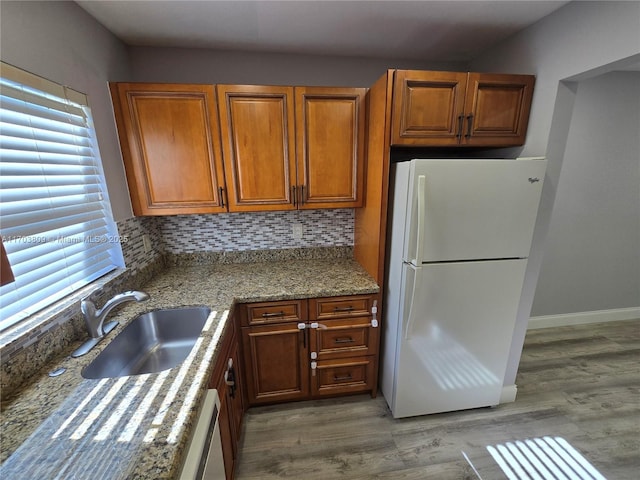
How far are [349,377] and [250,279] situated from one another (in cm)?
98

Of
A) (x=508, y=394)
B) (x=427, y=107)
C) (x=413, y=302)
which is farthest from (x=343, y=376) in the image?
(x=427, y=107)

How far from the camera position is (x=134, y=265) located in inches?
63.4

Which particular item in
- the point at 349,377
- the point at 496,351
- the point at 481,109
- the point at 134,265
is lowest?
the point at 349,377

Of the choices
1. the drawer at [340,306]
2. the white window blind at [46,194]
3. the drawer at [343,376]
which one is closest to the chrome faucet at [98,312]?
the white window blind at [46,194]

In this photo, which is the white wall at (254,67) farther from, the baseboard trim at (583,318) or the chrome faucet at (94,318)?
the baseboard trim at (583,318)

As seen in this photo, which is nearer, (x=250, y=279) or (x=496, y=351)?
(x=496, y=351)

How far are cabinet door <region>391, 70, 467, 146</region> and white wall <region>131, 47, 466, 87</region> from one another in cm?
64

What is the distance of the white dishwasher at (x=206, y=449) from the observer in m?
0.71

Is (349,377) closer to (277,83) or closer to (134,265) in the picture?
(134,265)

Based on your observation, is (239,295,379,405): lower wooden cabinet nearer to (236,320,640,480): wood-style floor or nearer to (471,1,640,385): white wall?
(236,320,640,480): wood-style floor

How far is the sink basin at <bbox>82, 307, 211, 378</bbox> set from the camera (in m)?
1.23

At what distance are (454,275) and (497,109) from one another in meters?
0.99

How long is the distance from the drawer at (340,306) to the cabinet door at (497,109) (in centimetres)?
114

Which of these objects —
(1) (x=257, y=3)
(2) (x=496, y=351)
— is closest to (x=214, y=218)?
(1) (x=257, y=3)
